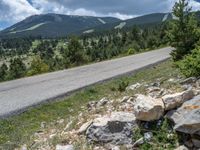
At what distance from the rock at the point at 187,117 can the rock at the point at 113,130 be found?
92 centimetres

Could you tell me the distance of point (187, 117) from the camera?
26.6 ft

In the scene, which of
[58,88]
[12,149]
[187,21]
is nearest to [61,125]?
[12,149]

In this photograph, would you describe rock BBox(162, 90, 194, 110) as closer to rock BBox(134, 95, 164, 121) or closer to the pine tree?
rock BBox(134, 95, 164, 121)

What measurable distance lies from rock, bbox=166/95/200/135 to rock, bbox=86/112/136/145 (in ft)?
3.01

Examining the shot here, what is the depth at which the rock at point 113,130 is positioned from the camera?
8.63m

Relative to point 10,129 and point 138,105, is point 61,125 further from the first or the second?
point 138,105

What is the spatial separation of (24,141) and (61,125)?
124 cm

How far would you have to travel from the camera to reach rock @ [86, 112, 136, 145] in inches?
340

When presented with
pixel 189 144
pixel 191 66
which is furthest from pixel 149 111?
Result: pixel 191 66

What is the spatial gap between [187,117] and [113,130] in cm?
171

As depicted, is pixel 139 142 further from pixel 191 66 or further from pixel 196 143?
pixel 191 66

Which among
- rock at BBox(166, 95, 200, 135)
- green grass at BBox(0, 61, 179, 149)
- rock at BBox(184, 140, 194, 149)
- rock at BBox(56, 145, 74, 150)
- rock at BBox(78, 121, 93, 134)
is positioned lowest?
green grass at BBox(0, 61, 179, 149)

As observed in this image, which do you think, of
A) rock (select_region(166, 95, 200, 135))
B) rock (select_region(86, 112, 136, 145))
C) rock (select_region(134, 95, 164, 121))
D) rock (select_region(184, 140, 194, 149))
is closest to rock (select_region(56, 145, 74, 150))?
rock (select_region(86, 112, 136, 145))

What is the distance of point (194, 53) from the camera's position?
13.5m
